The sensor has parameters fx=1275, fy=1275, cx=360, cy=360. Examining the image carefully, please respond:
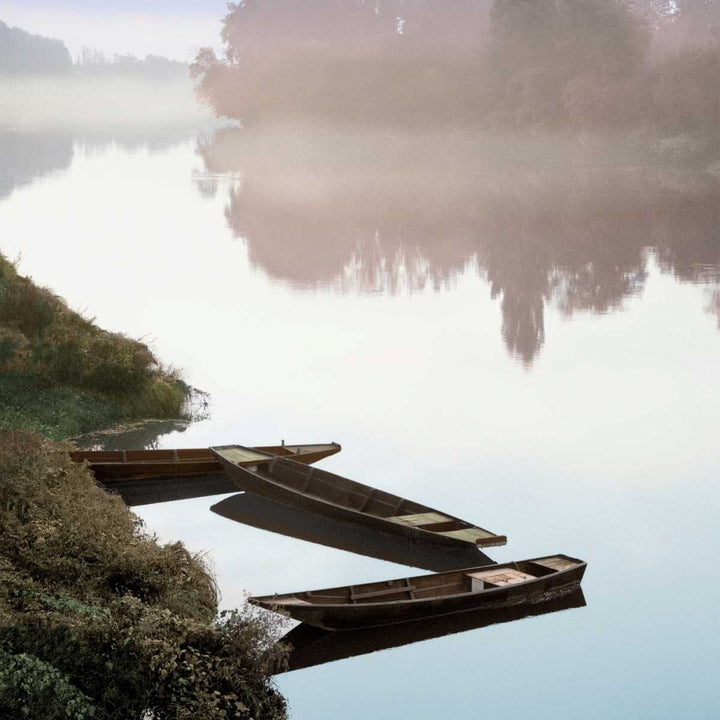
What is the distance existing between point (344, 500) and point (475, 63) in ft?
335

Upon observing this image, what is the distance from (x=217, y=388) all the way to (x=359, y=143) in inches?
4007

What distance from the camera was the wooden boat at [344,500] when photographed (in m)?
22.0

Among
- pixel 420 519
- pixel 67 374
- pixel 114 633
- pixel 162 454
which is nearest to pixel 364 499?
pixel 420 519

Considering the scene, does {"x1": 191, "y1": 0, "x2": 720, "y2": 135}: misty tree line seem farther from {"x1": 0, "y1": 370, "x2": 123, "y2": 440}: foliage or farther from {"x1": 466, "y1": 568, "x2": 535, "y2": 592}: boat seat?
{"x1": 466, "y1": 568, "x2": 535, "y2": 592}: boat seat

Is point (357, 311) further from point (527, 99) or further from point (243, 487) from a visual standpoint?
point (527, 99)

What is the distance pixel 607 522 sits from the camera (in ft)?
80.2

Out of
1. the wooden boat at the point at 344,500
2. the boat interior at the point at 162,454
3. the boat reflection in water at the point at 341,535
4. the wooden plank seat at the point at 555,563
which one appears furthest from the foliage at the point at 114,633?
the boat interior at the point at 162,454

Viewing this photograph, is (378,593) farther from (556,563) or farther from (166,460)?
(166,460)

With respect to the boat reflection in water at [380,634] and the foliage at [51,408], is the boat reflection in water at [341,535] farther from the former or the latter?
the foliage at [51,408]

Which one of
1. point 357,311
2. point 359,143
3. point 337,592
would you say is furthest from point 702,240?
point 359,143

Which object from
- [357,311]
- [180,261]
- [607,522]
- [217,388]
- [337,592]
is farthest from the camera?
[180,261]

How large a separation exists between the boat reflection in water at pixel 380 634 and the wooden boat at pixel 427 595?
113 millimetres

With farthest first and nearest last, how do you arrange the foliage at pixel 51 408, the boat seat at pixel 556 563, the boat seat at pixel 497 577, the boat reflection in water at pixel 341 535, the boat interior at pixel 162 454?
the foliage at pixel 51 408 → the boat interior at pixel 162 454 → the boat reflection in water at pixel 341 535 → the boat seat at pixel 556 563 → the boat seat at pixel 497 577

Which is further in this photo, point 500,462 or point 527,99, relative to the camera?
point 527,99
